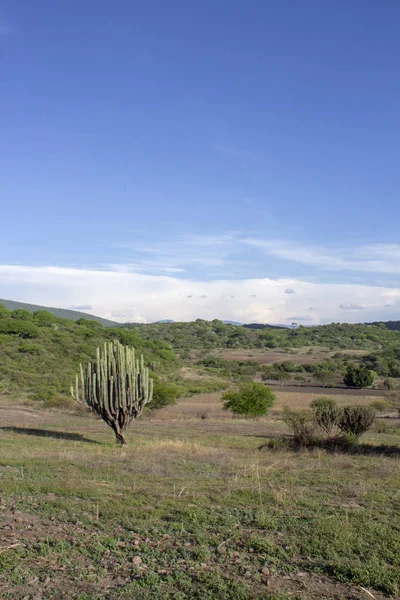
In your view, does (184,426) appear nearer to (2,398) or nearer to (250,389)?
(250,389)

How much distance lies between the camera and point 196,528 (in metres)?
6.48

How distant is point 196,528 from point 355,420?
47.5 feet

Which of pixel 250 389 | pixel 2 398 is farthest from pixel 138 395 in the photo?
pixel 2 398

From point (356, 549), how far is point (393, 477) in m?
4.98

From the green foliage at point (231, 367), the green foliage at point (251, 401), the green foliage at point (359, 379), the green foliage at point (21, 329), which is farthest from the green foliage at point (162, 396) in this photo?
the green foliage at point (21, 329)

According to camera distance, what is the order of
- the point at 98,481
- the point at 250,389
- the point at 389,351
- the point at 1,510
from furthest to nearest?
the point at 389,351 → the point at 250,389 → the point at 98,481 → the point at 1,510

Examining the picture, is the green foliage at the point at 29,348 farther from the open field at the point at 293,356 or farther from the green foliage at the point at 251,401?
the open field at the point at 293,356

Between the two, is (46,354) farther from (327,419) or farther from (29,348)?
(327,419)

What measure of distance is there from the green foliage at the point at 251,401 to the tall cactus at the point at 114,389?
13.7 m

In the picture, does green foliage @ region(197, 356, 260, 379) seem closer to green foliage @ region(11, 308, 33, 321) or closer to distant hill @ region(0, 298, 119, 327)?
green foliage @ region(11, 308, 33, 321)

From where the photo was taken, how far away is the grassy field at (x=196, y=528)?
4.84 meters

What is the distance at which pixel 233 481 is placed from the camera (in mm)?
9430

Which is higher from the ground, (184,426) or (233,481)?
(233,481)

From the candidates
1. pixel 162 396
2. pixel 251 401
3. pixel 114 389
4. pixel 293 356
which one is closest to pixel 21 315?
pixel 293 356
